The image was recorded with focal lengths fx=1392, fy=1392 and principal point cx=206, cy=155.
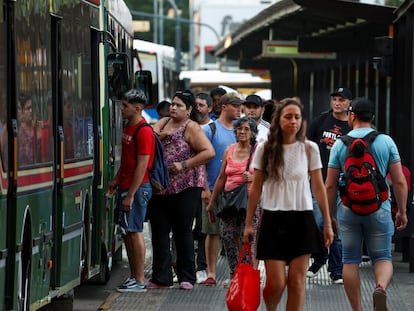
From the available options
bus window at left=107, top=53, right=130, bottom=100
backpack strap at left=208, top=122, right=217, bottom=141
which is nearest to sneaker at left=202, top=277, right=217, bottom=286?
backpack strap at left=208, top=122, right=217, bottom=141

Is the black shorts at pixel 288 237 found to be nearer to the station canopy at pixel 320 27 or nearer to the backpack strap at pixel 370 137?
the backpack strap at pixel 370 137

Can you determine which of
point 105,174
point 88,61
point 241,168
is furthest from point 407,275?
point 88,61

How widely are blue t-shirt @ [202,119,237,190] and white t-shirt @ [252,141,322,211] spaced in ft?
13.3

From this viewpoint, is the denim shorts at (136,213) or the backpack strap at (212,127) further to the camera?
the backpack strap at (212,127)

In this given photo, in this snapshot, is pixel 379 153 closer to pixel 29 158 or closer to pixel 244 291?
pixel 244 291

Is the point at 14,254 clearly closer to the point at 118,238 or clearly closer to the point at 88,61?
the point at 88,61

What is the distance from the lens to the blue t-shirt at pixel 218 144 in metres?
13.5

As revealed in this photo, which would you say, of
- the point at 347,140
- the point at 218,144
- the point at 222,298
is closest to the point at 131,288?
the point at 222,298

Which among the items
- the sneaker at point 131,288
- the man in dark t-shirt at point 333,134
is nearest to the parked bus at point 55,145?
the sneaker at point 131,288

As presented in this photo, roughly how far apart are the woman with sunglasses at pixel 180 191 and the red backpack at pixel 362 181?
277 centimetres

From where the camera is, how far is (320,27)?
30641mm

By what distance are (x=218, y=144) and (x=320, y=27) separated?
1754cm

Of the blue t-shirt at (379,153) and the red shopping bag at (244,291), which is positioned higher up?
the blue t-shirt at (379,153)

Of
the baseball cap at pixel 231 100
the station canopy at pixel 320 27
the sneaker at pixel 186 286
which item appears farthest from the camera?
the station canopy at pixel 320 27
